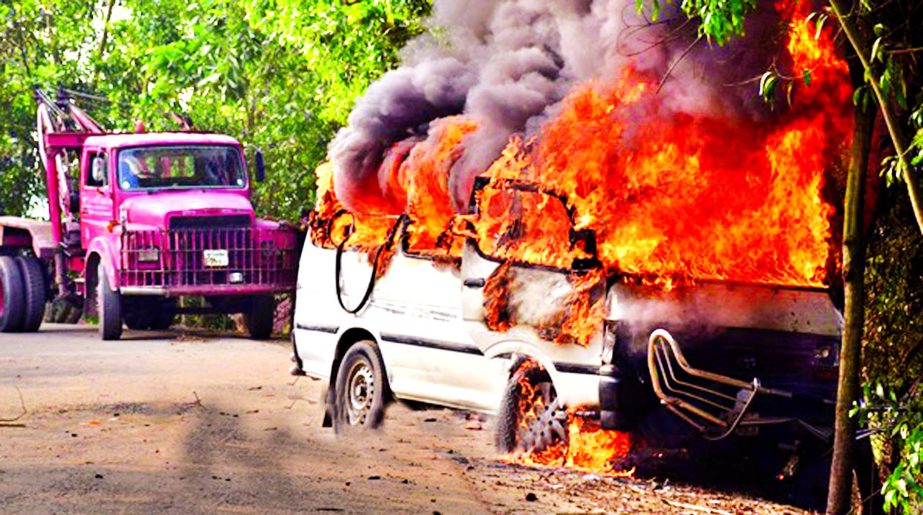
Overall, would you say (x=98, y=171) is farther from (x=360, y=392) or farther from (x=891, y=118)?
(x=891, y=118)

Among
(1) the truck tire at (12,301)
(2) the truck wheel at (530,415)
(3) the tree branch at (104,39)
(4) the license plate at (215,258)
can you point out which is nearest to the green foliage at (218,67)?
(3) the tree branch at (104,39)

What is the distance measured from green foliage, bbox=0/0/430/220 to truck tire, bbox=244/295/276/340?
2787mm

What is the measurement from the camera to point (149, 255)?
22656mm

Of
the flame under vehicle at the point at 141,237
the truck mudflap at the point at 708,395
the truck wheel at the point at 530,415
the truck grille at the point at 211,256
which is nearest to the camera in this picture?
the truck mudflap at the point at 708,395

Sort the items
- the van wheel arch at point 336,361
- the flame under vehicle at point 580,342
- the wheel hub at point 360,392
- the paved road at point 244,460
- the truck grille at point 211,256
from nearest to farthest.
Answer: the paved road at point 244,460 < the flame under vehicle at point 580,342 < the wheel hub at point 360,392 < the van wheel arch at point 336,361 < the truck grille at point 211,256

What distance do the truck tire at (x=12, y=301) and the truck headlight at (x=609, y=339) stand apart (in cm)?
1647

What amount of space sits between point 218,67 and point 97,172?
3.28 meters

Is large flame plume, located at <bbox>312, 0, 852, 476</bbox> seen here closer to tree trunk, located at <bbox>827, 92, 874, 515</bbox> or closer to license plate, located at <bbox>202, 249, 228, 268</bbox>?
tree trunk, located at <bbox>827, 92, 874, 515</bbox>

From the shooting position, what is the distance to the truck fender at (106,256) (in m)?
22.7

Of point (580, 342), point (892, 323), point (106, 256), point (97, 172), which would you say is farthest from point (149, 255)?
point (892, 323)

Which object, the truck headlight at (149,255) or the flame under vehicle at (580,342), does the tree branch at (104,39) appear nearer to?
the truck headlight at (149,255)

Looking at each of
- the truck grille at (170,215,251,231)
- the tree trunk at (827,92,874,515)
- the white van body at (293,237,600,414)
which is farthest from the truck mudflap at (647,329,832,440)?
the truck grille at (170,215,251,231)

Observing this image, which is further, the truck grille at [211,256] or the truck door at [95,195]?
the truck door at [95,195]

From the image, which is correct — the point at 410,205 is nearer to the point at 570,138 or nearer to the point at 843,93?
the point at 570,138
